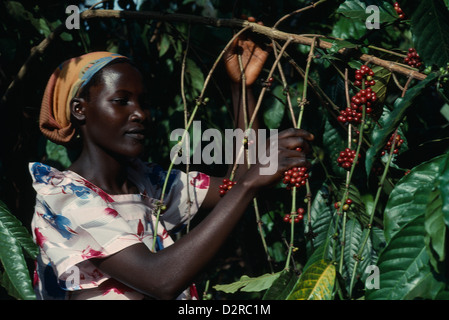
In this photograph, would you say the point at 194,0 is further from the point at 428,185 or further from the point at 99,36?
the point at 428,185

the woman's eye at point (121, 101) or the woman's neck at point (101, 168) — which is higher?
the woman's eye at point (121, 101)

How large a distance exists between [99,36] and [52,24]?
245mm

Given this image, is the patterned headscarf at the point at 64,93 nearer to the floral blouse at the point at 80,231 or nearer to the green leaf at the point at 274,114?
the floral blouse at the point at 80,231

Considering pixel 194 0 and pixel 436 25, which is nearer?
pixel 436 25

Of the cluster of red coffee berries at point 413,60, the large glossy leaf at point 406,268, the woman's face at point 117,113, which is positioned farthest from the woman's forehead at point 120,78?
the large glossy leaf at point 406,268

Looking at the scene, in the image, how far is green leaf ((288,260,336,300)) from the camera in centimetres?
109

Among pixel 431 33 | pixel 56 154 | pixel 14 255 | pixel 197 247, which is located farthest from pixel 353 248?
pixel 56 154

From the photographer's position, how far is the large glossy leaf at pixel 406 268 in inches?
39.3

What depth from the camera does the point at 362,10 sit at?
5.16 feet

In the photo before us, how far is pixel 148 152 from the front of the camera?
2.74 meters

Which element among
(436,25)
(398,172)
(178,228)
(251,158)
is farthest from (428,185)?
(178,228)

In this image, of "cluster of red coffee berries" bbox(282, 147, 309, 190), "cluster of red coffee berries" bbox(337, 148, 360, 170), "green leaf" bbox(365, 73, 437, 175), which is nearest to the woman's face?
"cluster of red coffee berries" bbox(282, 147, 309, 190)

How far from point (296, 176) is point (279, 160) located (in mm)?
69
